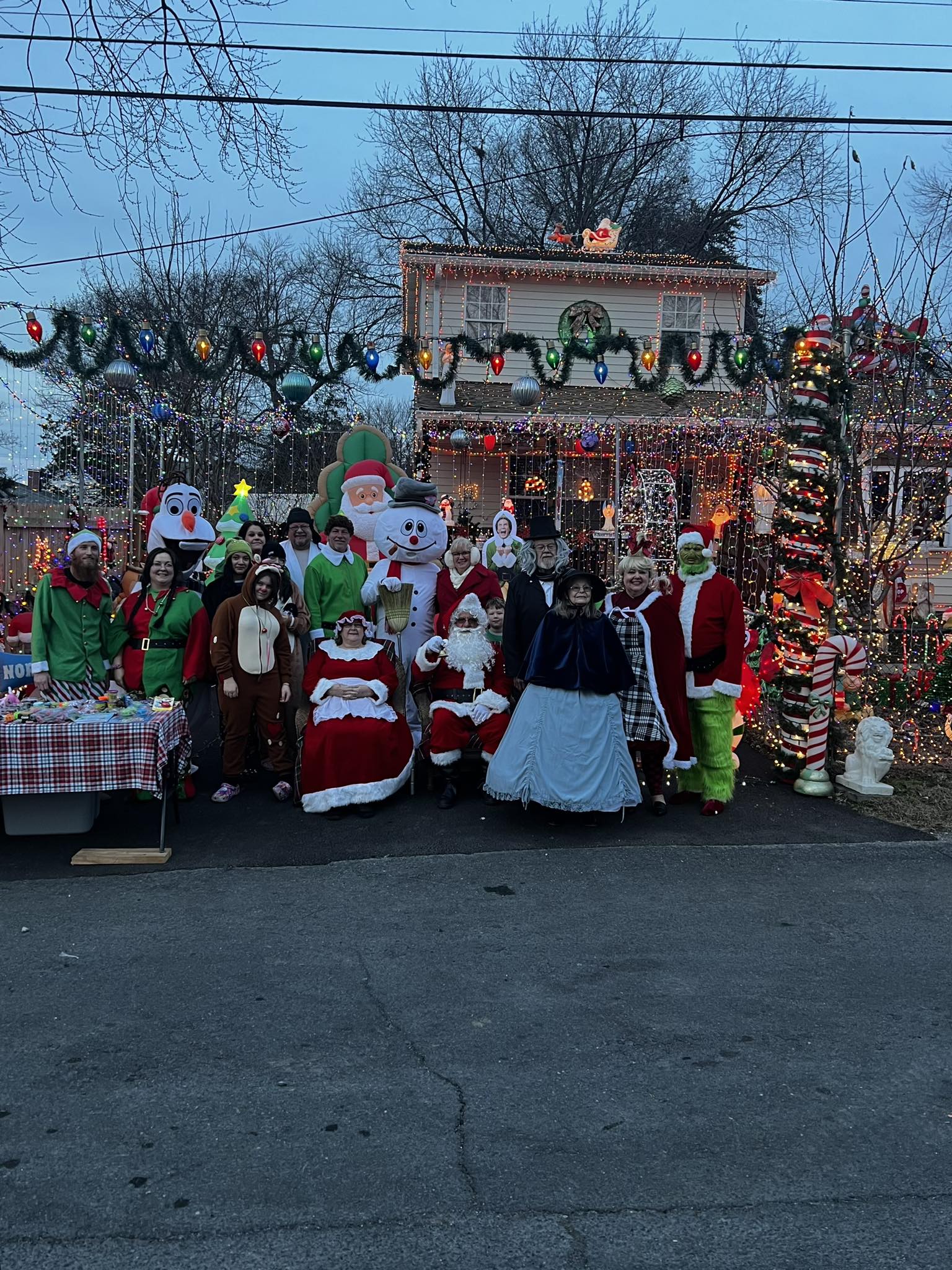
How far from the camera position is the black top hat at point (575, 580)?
6508mm

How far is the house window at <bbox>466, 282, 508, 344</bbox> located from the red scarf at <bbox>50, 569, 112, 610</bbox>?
13.2 m

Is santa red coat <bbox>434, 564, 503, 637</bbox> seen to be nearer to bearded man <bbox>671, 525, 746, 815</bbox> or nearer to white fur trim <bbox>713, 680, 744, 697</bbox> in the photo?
bearded man <bbox>671, 525, 746, 815</bbox>

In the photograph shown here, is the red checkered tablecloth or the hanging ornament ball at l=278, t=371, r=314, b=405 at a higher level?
the hanging ornament ball at l=278, t=371, r=314, b=405

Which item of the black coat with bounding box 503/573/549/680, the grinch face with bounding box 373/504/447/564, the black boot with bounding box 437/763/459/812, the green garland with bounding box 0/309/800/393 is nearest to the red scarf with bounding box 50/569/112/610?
the grinch face with bounding box 373/504/447/564

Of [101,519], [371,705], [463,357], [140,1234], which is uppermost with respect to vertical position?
[463,357]

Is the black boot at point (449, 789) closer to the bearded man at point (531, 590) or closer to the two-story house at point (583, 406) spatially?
the bearded man at point (531, 590)

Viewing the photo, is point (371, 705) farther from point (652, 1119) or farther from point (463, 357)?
point (463, 357)

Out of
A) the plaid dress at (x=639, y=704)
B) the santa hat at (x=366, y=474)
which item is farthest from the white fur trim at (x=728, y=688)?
the santa hat at (x=366, y=474)

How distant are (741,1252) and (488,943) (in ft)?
6.92

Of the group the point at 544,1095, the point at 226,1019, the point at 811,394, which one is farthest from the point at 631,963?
the point at 811,394

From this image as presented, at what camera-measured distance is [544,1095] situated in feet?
10.7

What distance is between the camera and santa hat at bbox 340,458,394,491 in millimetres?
9234

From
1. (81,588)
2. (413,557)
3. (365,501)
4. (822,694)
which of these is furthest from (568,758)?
(365,501)

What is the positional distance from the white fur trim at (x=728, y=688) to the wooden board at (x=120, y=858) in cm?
376
